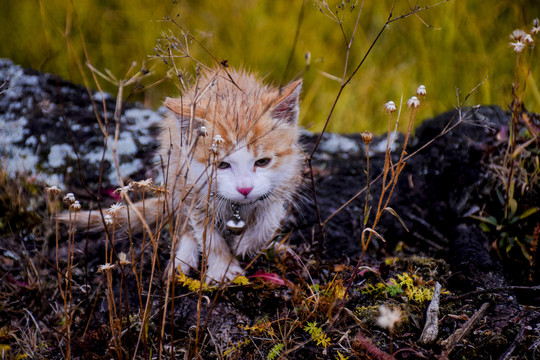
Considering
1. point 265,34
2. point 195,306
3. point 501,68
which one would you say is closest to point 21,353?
point 195,306

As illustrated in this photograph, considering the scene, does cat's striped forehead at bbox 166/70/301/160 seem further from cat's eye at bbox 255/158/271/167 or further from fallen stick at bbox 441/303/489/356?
fallen stick at bbox 441/303/489/356

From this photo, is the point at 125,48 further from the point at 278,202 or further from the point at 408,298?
the point at 408,298

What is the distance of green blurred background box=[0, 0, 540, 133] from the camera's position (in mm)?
3227

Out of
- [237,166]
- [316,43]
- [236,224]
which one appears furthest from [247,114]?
[316,43]

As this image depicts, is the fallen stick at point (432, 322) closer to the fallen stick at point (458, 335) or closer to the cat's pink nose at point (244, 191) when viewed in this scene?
the fallen stick at point (458, 335)

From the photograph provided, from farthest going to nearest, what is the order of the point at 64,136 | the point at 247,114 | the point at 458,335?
1. the point at 64,136
2. the point at 247,114
3. the point at 458,335

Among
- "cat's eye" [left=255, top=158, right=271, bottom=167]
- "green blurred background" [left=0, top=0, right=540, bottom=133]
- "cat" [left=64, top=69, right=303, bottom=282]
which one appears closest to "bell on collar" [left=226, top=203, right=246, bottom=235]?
"cat" [left=64, top=69, right=303, bottom=282]

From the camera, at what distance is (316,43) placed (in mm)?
3559

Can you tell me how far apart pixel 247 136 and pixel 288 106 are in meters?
0.28

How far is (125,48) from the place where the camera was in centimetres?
342

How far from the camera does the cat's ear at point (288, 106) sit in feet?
6.22

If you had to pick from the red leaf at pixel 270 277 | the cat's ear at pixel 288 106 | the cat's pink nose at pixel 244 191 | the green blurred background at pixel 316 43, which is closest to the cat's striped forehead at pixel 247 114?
the cat's ear at pixel 288 106

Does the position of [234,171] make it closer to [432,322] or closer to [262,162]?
[262,162]

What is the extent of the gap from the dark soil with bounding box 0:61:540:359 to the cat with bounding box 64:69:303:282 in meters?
0.15
